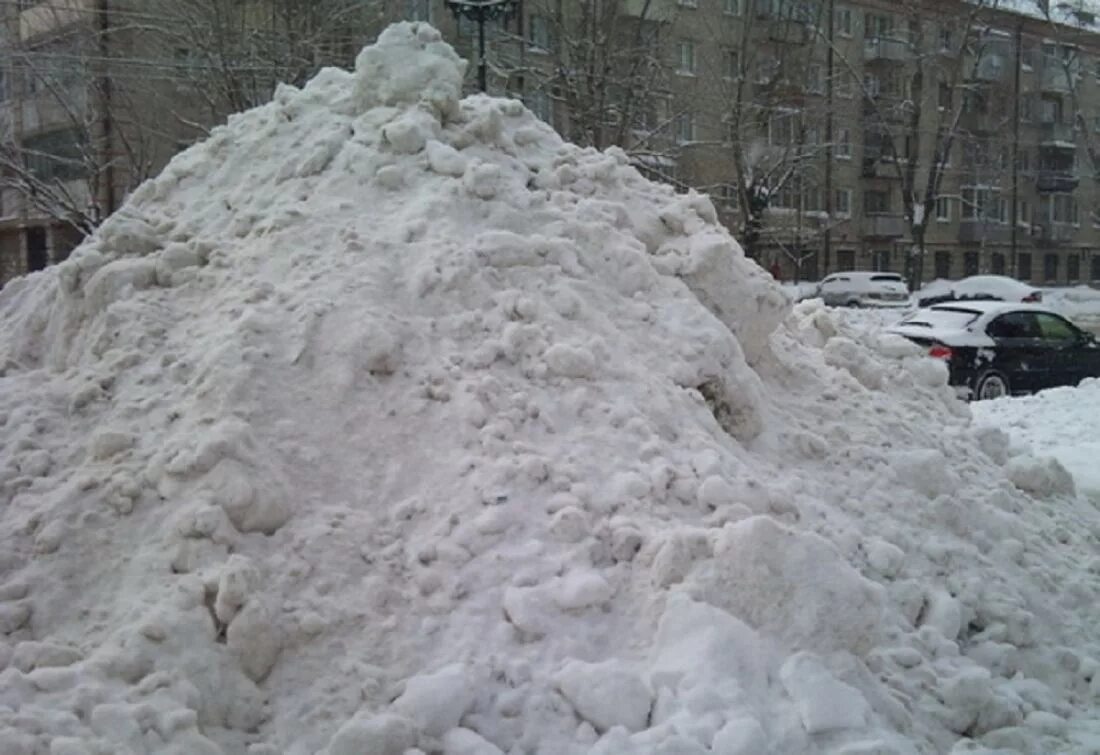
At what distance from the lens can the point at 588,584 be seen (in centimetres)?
356

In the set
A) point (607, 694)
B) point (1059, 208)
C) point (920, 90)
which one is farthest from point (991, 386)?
point (1059, 208)

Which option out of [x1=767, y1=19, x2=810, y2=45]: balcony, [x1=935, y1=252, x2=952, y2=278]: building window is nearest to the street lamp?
[x1=767, y1=19, x2=810, y2=45]: balcony

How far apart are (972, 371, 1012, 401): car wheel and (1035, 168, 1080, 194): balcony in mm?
38895

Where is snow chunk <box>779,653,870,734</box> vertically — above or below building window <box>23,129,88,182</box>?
below

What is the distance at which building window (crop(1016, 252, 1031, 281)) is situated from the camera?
47609mm

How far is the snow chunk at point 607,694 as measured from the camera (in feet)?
10.5

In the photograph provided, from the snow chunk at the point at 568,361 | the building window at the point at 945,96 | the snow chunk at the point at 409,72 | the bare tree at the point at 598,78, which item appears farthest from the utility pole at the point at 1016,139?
the snow chunk at the point at 568,361

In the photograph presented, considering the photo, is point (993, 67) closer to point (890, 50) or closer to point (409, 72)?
point (890, 50)

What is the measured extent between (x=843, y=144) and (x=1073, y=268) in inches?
727

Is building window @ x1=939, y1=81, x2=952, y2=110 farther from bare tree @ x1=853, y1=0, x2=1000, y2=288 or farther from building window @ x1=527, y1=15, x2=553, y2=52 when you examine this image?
building window @ x1=527, y1=15, x2=553, y2=52

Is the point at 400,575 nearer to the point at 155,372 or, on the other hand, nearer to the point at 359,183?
the point at 155,372

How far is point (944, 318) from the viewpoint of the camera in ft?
42.8

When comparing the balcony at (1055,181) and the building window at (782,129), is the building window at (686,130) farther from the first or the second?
the balcony at (1055,181)

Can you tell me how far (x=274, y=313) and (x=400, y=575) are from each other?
1.41 meters
